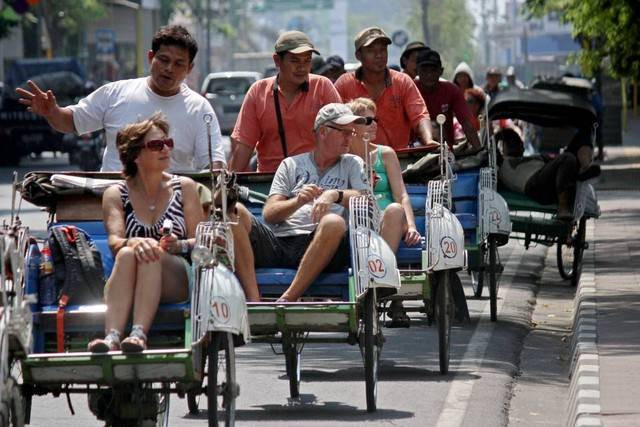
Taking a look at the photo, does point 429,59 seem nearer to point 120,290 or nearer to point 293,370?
point 293,370

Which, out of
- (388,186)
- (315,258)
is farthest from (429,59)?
(315,258)

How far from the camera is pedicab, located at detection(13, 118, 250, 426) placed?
7883 mm

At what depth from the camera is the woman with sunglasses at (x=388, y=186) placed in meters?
10.9

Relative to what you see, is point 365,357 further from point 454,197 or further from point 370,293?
point 454,197

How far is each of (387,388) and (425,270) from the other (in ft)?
2.47

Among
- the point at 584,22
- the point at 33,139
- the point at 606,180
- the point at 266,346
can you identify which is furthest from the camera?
the point at 33,139

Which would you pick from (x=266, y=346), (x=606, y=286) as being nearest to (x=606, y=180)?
(x=606, y=286)

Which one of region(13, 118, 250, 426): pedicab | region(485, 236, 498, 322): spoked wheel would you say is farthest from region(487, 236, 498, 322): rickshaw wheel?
region(13, 118, 250, 426): pedicab

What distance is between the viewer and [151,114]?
10.1 meters

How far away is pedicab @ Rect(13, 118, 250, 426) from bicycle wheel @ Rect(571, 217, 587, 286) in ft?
28.9

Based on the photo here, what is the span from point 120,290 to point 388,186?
3.59 metres

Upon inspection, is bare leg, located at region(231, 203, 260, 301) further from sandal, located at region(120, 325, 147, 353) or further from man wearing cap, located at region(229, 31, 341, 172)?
man wearing cap, located at region(229, 31, 341, 172)

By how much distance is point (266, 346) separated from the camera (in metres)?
13.5

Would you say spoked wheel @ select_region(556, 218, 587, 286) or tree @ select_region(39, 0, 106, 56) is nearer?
spoked wheel @ select_region(556, 218, 587, 286)
